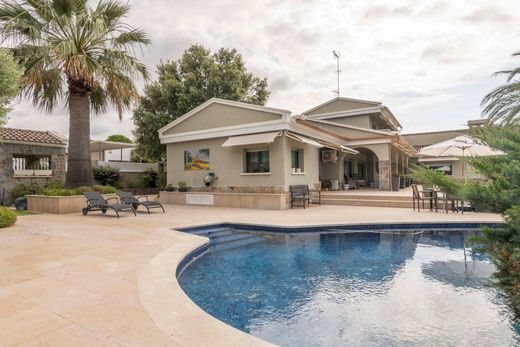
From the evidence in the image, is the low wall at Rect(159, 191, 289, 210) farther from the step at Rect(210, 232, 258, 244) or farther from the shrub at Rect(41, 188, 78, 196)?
the shrub at Rect(41, 188, 78, 196)

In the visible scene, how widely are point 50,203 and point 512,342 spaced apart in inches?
790

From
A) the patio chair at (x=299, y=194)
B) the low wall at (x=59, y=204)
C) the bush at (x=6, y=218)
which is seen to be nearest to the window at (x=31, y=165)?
the low wall at (x=59, y=204)

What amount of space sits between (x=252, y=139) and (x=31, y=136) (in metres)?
17.1

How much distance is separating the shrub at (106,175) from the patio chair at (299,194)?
59.8 ft

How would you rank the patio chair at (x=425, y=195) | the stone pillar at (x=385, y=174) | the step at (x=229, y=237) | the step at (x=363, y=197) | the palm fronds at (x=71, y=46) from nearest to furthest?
the step at (x=229, y=237) → the palm fronds at (x=71, y=46) → the patio chair at (x=425, y=195) → the step at (x=363, y=197) → the stone pillar at (x=385, y=174)

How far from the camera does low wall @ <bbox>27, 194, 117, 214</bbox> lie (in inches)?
678

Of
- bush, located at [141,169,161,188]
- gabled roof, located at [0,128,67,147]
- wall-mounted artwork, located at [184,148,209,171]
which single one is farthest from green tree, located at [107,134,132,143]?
wall-mounted artwork, located at [184,148,209,171]

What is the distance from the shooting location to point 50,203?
17.6 metres

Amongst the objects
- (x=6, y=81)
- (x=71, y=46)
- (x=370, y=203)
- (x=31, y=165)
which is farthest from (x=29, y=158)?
(x=370, y=203)

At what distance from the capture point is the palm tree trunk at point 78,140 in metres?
17.9

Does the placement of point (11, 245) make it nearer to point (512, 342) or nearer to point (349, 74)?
point (512, 342)

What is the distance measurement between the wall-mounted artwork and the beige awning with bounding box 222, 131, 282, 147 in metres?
2.61

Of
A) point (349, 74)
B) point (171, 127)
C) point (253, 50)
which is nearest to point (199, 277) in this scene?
point (171, 127)

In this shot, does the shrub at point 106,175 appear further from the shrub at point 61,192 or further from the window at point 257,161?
the window at point 257,161
